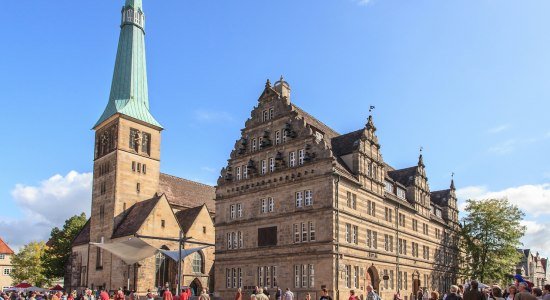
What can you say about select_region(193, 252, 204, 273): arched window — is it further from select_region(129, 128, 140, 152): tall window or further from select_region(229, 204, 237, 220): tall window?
select_region(229, 204, 237, 220): tall window

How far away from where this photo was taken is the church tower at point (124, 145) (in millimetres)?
59594

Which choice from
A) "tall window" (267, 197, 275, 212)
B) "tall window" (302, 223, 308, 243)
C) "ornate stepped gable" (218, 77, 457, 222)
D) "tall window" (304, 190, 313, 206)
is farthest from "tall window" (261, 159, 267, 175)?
"tall window" (302, 223, 308, 243)

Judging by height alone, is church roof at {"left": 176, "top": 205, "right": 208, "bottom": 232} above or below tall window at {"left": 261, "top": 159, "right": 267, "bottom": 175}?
below

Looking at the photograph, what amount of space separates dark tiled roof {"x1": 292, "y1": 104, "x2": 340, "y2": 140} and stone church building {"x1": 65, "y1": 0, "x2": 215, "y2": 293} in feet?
67.2

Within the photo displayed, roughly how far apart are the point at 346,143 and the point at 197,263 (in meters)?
25.7

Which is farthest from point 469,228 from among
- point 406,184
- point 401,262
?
point 401,262

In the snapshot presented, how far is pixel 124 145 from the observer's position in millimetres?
61562

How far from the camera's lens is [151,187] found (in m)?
63.8

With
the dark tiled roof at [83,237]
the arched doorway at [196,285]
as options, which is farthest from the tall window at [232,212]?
the dark tiled roof at [83,237]

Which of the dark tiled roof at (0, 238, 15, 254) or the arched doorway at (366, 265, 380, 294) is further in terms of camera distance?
the dark tiled roof at (0, 238, 15, 254)

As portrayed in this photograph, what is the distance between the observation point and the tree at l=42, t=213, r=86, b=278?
69.8 metres

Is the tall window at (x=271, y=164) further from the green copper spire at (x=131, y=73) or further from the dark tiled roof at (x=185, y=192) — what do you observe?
the green copper spire at (x=131, y=73)

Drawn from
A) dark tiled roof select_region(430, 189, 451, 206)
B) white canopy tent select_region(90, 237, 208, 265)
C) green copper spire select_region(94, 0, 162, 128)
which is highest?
green copper spire select_region(94, 0, 162, 128)

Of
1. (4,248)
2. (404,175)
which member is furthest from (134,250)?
(4,248)
